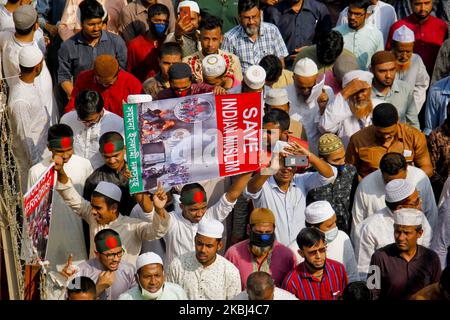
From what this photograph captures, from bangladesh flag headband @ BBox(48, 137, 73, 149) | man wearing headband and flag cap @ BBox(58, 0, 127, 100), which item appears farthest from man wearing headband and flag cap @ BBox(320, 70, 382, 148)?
bangladesh flag headband @ BBox(48, 137, 73, 149)

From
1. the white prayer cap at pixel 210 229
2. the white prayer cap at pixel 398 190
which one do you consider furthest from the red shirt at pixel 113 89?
the white prayer cap at pixel 398 190

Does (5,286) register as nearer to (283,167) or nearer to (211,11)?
(283,167)

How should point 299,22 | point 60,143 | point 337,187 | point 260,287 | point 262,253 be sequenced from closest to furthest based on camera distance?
point 260,287
point 262,253
point 60,143
point 337,187
point 299,22

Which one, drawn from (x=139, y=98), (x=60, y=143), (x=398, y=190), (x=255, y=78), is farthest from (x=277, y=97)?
(x=60, y=143)

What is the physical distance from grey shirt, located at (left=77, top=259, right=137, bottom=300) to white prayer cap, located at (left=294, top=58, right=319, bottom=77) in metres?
2.88

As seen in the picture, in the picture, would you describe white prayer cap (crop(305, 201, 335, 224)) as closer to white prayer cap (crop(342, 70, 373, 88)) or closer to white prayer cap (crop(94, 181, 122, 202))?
white prayer cap (crop(94, 181, 122, 202))

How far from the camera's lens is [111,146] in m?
12.6

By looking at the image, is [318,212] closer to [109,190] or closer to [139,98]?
[109,190]

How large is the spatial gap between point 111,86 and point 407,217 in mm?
3599

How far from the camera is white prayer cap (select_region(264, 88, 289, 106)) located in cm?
1341

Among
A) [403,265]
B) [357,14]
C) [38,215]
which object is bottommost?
[403,265]

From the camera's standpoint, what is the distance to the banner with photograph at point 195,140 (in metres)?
11.4
